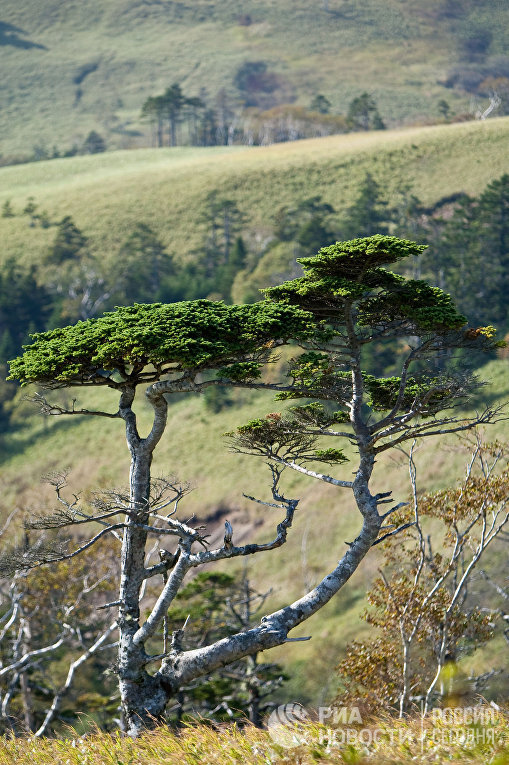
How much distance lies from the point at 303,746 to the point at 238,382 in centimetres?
824

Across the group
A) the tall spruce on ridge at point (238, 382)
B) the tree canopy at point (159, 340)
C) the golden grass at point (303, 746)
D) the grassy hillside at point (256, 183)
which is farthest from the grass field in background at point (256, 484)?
the grassy hillside at point (256, 183)

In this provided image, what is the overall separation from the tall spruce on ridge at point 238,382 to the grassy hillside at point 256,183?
71851 millimetres

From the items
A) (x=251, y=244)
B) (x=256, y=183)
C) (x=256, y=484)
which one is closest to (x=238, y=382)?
(x=256, y=484)

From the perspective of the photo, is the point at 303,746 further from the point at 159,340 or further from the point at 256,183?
the point at 256,183

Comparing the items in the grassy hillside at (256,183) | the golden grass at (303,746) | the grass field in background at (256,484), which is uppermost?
the grassy hillside at (256,183)

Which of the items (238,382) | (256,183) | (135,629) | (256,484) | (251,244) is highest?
(256,183)

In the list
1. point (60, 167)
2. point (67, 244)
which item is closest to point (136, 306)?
point (67, 244)

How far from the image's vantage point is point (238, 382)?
18234 millimetres

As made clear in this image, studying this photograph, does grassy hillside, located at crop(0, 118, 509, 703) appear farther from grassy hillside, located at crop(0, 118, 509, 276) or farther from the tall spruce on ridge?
the tall spruce on ridge

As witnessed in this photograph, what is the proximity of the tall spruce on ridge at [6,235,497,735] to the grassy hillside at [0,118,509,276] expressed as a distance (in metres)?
71.9

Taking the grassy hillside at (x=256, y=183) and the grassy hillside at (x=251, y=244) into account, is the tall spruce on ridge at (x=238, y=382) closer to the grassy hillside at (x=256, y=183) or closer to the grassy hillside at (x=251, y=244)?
the grassy hillside at (x=251, y=244)

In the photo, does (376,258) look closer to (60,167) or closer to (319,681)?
(319,681)

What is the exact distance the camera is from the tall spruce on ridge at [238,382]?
53.9 ft

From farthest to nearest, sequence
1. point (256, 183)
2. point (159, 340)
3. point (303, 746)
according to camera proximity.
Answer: point (256, 183) < point (159, 340) < point (303, 746)
